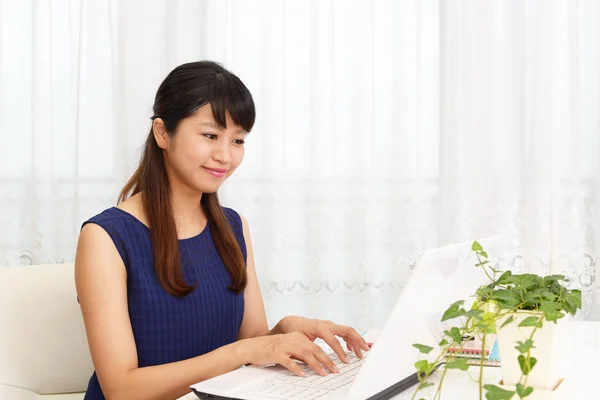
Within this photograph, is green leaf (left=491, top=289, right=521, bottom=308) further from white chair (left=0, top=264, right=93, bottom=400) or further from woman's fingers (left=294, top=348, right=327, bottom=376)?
white chair (left=0, top=264, right=93, bottom=400)

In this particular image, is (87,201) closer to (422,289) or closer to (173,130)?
(173,130)

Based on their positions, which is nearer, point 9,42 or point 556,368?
point 556,368

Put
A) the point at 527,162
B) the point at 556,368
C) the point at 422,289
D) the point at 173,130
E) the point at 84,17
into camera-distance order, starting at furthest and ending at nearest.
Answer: the point at 84,17 → the point at 527,162 → the point at 173,130 → the point at 556,368 → the point at 422,289

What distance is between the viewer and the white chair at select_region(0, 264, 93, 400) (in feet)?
5.01

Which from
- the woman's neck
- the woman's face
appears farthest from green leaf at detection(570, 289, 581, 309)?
the woman's neck

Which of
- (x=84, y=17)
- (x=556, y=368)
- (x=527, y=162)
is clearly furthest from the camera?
(x=84, y=17)

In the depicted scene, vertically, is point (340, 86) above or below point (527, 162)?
above

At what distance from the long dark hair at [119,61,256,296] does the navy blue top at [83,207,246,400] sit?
0.08ft

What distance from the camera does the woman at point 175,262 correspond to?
4.56ft

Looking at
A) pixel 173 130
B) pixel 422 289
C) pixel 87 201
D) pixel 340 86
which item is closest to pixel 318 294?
pixel 340 86

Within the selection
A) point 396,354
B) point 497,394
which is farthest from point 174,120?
point 497,394

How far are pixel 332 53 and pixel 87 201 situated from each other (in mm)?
1026

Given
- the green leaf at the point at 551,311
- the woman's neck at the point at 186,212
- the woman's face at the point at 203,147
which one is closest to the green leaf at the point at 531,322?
the green leaf at the point at 551,311

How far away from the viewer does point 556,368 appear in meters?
1.07
